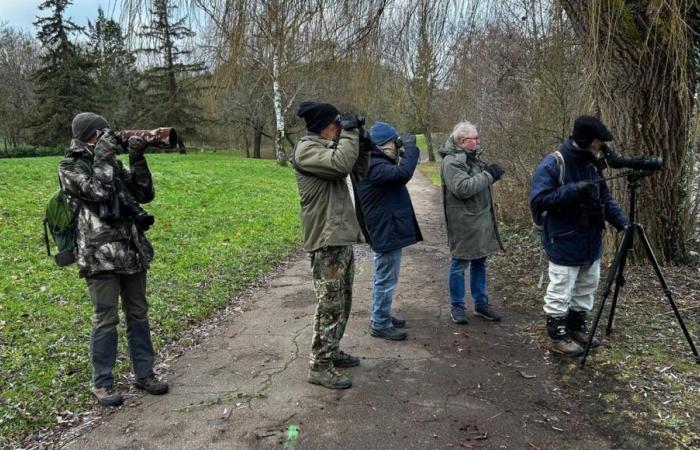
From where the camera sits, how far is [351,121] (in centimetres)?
357

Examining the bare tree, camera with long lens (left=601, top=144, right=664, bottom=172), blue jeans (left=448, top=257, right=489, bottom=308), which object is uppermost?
the bare tree

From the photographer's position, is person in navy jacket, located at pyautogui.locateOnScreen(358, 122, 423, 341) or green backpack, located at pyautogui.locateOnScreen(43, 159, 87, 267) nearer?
green backpack, located at pyautogui.locateOnScreen(43, 159, 87, 267)

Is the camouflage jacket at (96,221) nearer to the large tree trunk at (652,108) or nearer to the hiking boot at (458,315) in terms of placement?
the hiking boot at (458,315)

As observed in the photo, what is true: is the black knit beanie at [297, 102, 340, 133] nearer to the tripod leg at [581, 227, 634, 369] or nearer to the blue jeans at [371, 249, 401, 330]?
the blue jeans at [371, 249, 401, 330]

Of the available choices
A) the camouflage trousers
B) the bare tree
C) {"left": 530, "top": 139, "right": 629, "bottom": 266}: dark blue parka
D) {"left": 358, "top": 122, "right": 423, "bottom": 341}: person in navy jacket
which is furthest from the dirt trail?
the bare tree

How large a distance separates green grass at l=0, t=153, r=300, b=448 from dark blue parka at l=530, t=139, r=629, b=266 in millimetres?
3431

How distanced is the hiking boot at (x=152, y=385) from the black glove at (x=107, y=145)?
1586 millimetres

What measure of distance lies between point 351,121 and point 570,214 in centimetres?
181

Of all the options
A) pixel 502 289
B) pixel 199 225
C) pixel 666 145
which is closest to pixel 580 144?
pixel 666 145

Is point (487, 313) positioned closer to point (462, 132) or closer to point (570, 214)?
point (570, 214)

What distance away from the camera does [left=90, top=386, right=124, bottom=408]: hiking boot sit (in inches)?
140

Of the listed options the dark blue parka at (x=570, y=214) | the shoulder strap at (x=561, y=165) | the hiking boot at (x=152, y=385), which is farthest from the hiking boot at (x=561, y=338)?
the hiking boot at (x=152, y=385)

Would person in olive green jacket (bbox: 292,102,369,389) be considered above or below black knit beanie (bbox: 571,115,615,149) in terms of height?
below

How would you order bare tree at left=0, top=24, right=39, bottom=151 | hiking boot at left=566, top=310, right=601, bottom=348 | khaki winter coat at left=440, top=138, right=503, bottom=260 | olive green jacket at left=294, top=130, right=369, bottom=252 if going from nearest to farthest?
1. olive green jacket at left=294, top=130, right=369, bottom=252
2. hiking boot at left=566, top=310, right=601, bottom=348
3. khaki winter coat at left=440, top=138, right=503, bottom=260
4. bare tree at left=0, top=24, right=39, bottom=151
